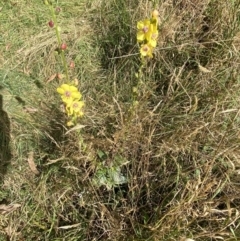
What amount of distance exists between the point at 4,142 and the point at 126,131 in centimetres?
76

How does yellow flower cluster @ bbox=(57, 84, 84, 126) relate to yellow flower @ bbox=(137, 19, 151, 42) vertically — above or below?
below

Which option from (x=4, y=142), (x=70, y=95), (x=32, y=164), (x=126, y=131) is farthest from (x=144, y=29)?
(x=4, y=142)

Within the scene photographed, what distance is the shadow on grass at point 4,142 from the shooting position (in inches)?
87.1

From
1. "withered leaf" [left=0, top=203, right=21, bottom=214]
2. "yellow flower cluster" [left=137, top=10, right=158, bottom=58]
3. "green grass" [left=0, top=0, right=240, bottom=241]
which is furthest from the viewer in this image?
"withered leaf" [left=0, top=203, right=21, bottom=214]

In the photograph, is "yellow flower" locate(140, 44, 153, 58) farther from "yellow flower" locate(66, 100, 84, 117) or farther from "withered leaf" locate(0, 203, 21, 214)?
"withered leaf" locate(0, 203, 21, 214)

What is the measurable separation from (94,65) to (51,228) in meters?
1.16

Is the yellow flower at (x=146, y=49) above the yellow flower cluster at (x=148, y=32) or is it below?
below

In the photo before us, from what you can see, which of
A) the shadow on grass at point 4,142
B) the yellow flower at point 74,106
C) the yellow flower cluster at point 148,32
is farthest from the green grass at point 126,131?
the yellow flower cluster at point 148,32

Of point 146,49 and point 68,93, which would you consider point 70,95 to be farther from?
point 146,49

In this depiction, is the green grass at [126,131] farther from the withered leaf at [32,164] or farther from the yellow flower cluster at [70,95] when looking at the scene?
the yellow flower cluster at [70,95]

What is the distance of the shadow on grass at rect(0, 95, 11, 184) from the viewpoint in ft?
7.26

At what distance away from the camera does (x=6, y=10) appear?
2.91 meters

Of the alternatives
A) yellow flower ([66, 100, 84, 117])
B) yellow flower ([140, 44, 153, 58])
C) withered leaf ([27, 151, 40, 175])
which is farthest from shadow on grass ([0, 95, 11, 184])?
yellow flower ([140, 44, 153, 58])

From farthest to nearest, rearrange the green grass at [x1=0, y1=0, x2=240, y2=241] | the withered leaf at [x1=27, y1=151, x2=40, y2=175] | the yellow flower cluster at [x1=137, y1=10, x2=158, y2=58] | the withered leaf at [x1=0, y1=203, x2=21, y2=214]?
the withered leaf at [x1=27, y1=151, x2=40, y2=175] → the withered leaf at [x1=0, y1=203, x2=21, y2=214] → the green grass at [x1=0, y1=0, x2=240, y2=241] → the yellow flower cluster at [x1=137, y1=10, x2=158, y2=58]
